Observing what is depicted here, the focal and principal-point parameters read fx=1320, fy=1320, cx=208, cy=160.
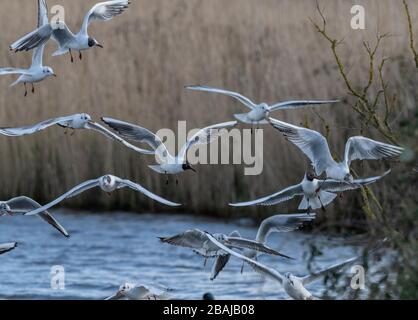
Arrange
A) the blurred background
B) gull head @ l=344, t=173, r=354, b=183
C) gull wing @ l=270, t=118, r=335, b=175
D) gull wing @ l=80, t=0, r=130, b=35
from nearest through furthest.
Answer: gull head @ l=344, t=173, r=354, b=183 < gull wing @ l=270, t=118, r=335, b=175 < gull wing @ l=80, t=0, r=130, b=35 < the blurred background

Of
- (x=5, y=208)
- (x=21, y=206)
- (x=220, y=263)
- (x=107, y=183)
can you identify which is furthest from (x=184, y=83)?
(x=107, y=183)

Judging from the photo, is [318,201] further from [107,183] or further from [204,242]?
[107,183]

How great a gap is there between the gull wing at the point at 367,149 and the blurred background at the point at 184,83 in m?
2.75

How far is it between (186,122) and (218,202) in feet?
2.41

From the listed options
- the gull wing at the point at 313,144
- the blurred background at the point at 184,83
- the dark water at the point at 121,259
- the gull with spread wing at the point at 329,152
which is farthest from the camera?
the blurred background at the point at 184,83

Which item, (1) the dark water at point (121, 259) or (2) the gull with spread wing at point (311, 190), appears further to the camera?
(1) the dark water at point (121, 259)

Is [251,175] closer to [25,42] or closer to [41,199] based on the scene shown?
[41,199]

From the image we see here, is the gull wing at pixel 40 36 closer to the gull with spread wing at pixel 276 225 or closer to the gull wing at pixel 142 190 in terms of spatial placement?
the gull wing at pixel 142 190

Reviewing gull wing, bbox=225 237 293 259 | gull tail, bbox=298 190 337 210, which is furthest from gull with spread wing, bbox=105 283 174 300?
gull tail, bbox=298 190 337 210

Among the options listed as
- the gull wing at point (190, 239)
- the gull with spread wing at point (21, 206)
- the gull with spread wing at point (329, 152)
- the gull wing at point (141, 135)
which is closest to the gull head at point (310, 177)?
the gull with spread wing at point (329, 152)

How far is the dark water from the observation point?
9.76 m

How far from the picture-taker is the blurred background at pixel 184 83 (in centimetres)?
1055

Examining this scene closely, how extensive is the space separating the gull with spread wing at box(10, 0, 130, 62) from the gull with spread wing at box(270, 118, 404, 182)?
128cm

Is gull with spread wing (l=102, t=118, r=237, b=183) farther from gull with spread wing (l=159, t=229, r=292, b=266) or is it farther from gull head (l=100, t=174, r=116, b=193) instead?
gull with spread wing (l=159, t=229, r=292, b=266)
